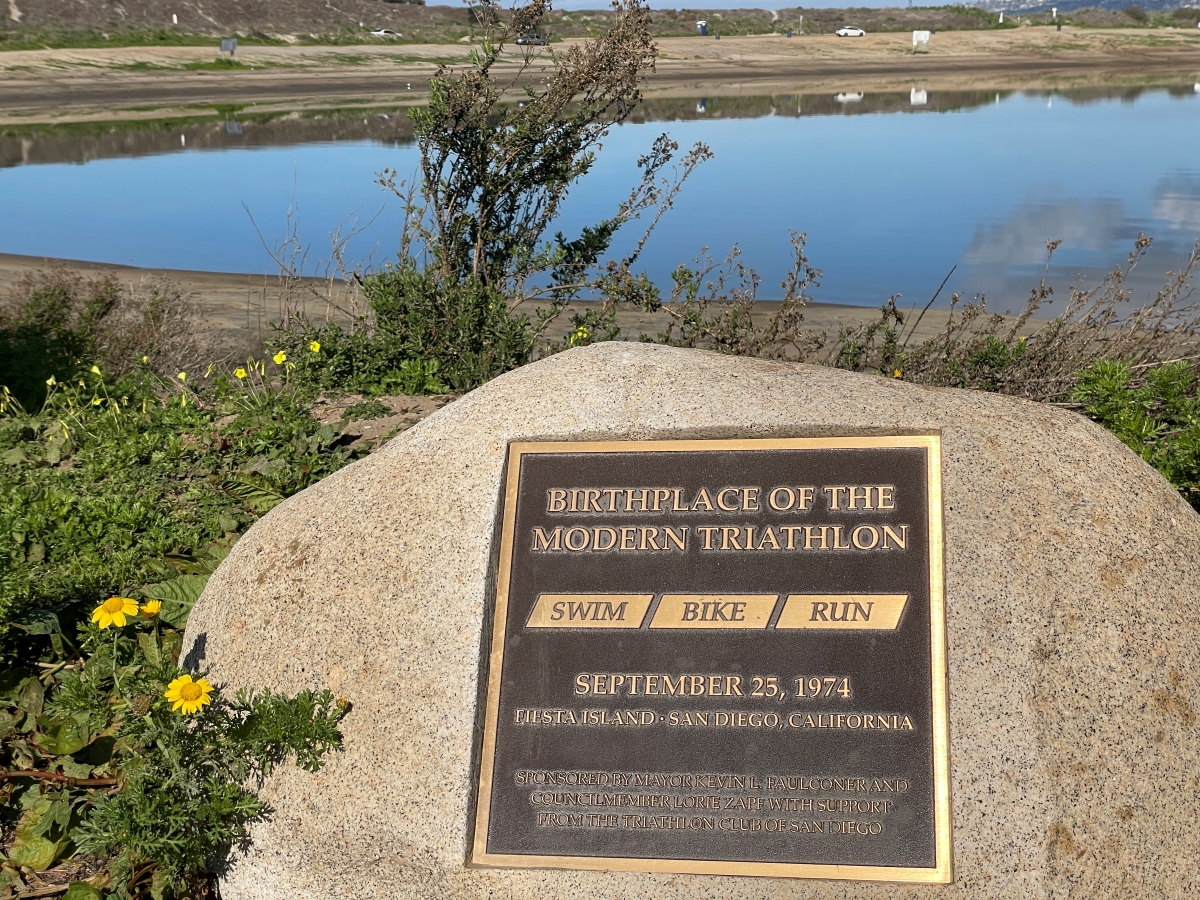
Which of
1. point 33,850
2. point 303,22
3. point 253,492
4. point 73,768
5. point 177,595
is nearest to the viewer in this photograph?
point 33,850

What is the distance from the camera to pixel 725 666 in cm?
306

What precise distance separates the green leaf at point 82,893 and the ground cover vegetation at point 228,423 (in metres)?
0.01

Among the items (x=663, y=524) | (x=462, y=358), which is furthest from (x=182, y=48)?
(x=663, y=524)

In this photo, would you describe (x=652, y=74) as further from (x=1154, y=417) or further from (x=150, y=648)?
(x=150, y=648)

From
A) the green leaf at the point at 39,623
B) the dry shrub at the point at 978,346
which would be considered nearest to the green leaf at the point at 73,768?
the green leaf at the point at 39,623

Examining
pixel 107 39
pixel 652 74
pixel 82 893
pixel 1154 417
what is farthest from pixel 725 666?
pixel 107 39

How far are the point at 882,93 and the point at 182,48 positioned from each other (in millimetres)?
27656

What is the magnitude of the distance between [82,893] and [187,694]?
27.5 inches

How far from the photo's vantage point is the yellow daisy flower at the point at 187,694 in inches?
120

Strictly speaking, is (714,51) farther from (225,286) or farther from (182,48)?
(225,286)

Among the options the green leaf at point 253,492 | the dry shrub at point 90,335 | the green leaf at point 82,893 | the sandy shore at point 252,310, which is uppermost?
the sandy shore at point 252,310

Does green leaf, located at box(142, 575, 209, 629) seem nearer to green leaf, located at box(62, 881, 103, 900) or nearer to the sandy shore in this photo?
green leaf, located at box(62, 881, 103, 900)

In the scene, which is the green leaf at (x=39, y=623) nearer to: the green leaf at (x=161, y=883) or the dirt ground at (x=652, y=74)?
the green leaf at (x=161, y=883)

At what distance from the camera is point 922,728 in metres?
2.92
